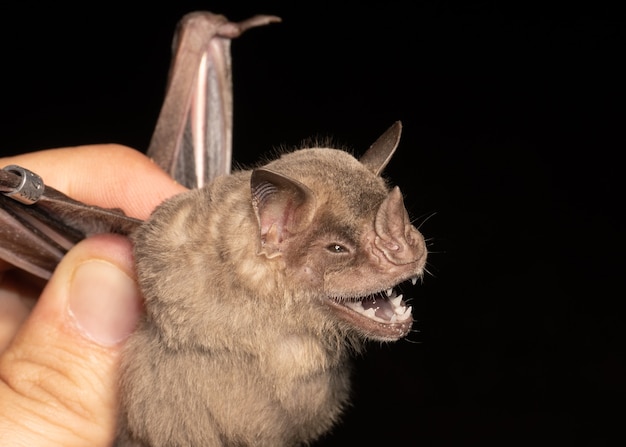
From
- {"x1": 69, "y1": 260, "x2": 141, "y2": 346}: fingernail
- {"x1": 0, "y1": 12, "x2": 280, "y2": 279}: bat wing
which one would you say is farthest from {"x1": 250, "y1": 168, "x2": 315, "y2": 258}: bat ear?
{"x1": 0, "y1": 12, "x2": 280, "y2": 279}: bat wing

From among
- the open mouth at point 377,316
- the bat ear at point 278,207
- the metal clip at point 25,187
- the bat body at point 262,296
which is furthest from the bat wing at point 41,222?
the open mouth at point 377,316

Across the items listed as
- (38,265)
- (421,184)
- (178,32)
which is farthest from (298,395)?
(421,184)

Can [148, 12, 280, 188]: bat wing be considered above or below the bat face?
below

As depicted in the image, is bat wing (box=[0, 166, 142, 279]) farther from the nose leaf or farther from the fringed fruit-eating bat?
the nose leaf

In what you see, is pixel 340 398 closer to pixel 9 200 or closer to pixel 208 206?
pixel 208 206

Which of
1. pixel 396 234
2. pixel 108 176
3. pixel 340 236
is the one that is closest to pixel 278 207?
pixel 340 236

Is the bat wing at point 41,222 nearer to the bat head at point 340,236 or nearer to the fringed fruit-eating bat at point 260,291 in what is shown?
the fringed fruit-eating bat at point 260,291
